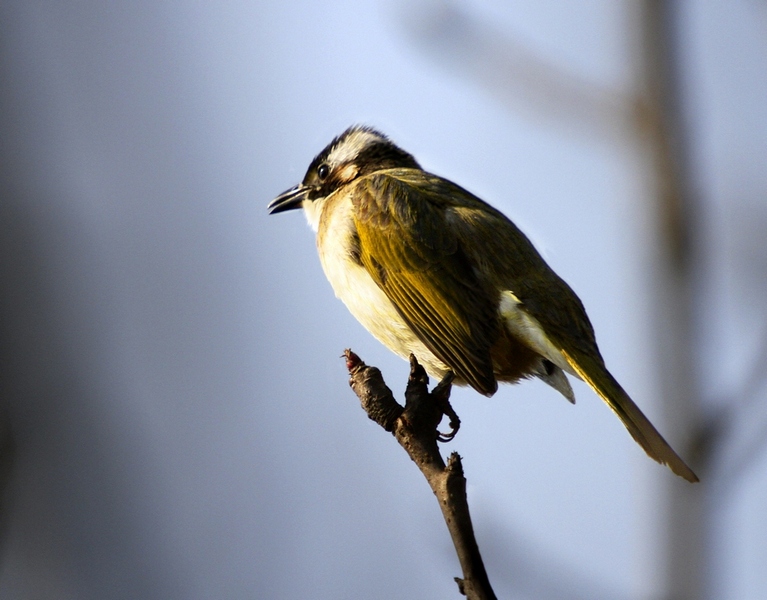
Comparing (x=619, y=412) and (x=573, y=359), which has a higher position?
(x=573, y=359)

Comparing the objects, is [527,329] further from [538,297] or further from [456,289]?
[456,289]

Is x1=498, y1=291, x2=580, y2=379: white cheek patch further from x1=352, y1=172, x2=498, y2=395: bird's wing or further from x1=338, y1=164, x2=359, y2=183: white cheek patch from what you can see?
x1=338, y1=164, x2=359, y2=183: white cheek patch

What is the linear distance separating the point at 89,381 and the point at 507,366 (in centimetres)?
183

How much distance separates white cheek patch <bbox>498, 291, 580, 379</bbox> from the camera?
3.87 m

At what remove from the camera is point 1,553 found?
1878 millimetres

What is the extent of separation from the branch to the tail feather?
639 mm

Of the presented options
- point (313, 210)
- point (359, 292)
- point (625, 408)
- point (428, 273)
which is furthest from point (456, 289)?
point (313, 210)

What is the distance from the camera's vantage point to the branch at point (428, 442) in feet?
5.94

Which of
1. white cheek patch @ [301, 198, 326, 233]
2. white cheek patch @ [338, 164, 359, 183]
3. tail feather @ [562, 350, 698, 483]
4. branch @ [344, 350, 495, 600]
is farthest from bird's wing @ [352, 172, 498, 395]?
white cheek patch @ [338, 164, 359, 183]

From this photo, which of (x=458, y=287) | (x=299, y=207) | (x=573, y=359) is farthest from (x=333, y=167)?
(x=573, y=359)

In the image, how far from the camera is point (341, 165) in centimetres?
533

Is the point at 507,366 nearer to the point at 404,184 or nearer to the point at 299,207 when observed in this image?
the point at 404,184

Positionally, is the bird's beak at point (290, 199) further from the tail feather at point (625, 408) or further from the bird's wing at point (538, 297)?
the tail feather at point (625, 408)

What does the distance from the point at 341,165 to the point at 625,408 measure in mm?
2516
